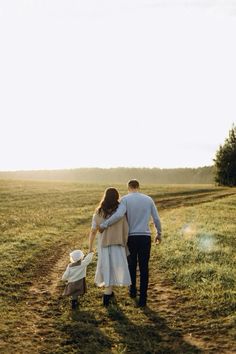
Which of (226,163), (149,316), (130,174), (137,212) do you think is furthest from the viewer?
(130,174)

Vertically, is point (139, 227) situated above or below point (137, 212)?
below

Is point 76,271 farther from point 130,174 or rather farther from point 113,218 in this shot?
point 130,174

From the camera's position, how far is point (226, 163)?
7431 cm

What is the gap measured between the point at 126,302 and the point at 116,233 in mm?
2105

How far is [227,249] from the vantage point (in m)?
20.0

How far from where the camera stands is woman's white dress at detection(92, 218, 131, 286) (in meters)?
12.6

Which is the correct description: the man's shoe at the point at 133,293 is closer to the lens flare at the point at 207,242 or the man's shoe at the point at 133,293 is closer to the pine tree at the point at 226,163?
the lens flare at the point at 207,242

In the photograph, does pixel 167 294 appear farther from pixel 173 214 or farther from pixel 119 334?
pixel 173 214

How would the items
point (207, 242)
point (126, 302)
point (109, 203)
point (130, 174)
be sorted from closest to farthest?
point (109, 203)
point (126, 302)
point (207, 242)
point (130, 174)

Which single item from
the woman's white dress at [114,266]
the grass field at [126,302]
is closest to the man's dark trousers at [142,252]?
the woman's white dress at [114,266]

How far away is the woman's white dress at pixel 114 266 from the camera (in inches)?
495

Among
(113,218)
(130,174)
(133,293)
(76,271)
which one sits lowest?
(133,293)

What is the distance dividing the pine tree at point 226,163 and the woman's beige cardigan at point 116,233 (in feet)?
206

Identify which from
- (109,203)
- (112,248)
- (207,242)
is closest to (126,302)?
(112,248)
